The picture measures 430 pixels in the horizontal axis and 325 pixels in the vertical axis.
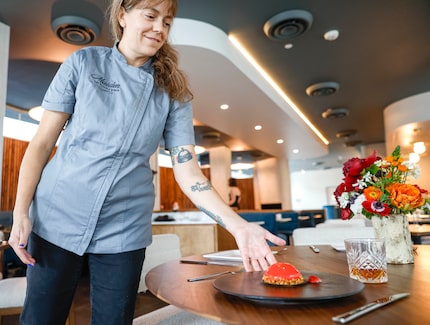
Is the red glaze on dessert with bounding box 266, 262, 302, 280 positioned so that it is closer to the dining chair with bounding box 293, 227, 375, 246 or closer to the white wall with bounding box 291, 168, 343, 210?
the dining chair with bounding box 293, 227, 375, 246

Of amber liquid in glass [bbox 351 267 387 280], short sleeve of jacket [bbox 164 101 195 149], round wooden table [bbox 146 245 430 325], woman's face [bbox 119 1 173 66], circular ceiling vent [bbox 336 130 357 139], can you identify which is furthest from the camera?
circular ceiling vent [bbox 336 130 357 139]

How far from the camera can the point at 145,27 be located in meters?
0.98

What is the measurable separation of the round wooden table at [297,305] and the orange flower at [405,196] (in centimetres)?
19

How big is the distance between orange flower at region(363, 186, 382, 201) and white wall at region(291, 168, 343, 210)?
19783 millimetres

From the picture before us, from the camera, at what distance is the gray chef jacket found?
0.89m

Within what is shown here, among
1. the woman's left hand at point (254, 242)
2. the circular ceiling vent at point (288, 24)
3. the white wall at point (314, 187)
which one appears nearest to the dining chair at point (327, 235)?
the woman's left hand at point (254, 242)

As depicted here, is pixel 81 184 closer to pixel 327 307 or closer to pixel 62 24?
pixel 327 307

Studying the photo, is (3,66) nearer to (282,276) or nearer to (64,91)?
(64,91)

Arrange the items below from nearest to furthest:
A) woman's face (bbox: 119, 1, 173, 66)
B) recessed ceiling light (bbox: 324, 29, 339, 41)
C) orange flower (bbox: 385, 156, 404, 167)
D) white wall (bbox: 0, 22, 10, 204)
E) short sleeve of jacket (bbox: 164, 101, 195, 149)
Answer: woman's face (bbox: 119, 1, 173, 66) → short sleeve of jacket (bbox: 164, 101, 195, 149) → orange flower (bbox: 385, 156, 404, 167) → white wall (bbox: 0, 22, 10, 204) → recessed ceiling light (bbox: 324, 29, 339, 41)

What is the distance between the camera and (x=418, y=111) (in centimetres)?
700

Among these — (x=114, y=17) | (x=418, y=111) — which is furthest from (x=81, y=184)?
(x=418, y=111)

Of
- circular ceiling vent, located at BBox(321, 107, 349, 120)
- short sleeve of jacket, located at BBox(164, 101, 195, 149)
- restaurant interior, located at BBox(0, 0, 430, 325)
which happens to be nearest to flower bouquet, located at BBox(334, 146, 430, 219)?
restaurant interior, located at BBox(0, 0, 430, 325)

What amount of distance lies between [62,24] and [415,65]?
5652mm

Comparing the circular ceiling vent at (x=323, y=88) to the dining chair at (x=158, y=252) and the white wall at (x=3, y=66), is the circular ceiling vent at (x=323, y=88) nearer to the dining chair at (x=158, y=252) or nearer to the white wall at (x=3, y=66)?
the white wall at (x=3, y=66)
